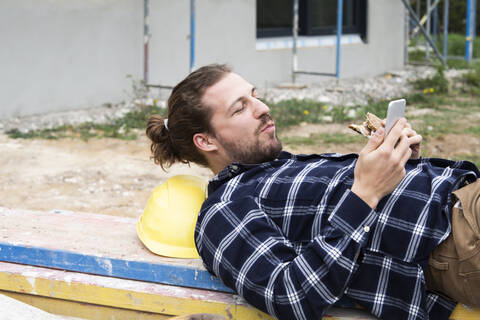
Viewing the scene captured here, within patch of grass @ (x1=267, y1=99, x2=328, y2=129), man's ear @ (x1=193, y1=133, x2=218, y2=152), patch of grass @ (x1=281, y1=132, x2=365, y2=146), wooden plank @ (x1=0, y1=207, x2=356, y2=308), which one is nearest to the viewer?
wooden plank @ (x1=0, y1=207, x2=356, y2=308)

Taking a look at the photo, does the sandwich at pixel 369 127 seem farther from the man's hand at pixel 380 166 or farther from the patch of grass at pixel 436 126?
the patch of grass at pixel 436 126

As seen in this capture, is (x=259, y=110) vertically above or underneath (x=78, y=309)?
above

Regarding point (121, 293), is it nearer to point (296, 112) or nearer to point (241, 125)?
point (241, 125)

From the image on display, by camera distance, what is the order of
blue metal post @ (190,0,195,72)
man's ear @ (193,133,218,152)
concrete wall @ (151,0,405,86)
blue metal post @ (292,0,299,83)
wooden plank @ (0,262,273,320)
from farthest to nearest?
1. blue metal post @ (292,0,299,83)
2. concrete wall @ (151,0,405,86)
3. blue metal post @ (190,0,195,72)
4. man's ear @ (193,133,218,152)
5. wooden plank @ (0,262,273,320)

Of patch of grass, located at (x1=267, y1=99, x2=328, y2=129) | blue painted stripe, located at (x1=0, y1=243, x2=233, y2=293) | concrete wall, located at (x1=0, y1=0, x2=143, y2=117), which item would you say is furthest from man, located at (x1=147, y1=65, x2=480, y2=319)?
concrete wall, located at (x1=0, y1=0, x2=143, y2=117)

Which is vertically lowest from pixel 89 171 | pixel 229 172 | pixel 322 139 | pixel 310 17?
pixel 89 171

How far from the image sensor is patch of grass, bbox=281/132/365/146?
5992mm

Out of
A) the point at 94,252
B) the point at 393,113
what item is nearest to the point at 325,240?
the point at 393,113

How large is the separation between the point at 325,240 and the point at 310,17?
8.73 meters

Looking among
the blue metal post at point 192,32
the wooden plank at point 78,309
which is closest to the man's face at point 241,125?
the wooden plank at point 78,309

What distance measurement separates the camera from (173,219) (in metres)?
2.22

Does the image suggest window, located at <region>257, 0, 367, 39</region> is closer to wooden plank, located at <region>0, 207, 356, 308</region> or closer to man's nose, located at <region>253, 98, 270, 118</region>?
wooden plank, located at <region>0, 207, 356, 308</region>

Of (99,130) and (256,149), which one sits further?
(99,130)

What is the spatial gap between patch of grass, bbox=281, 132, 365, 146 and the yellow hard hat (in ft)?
12.1
